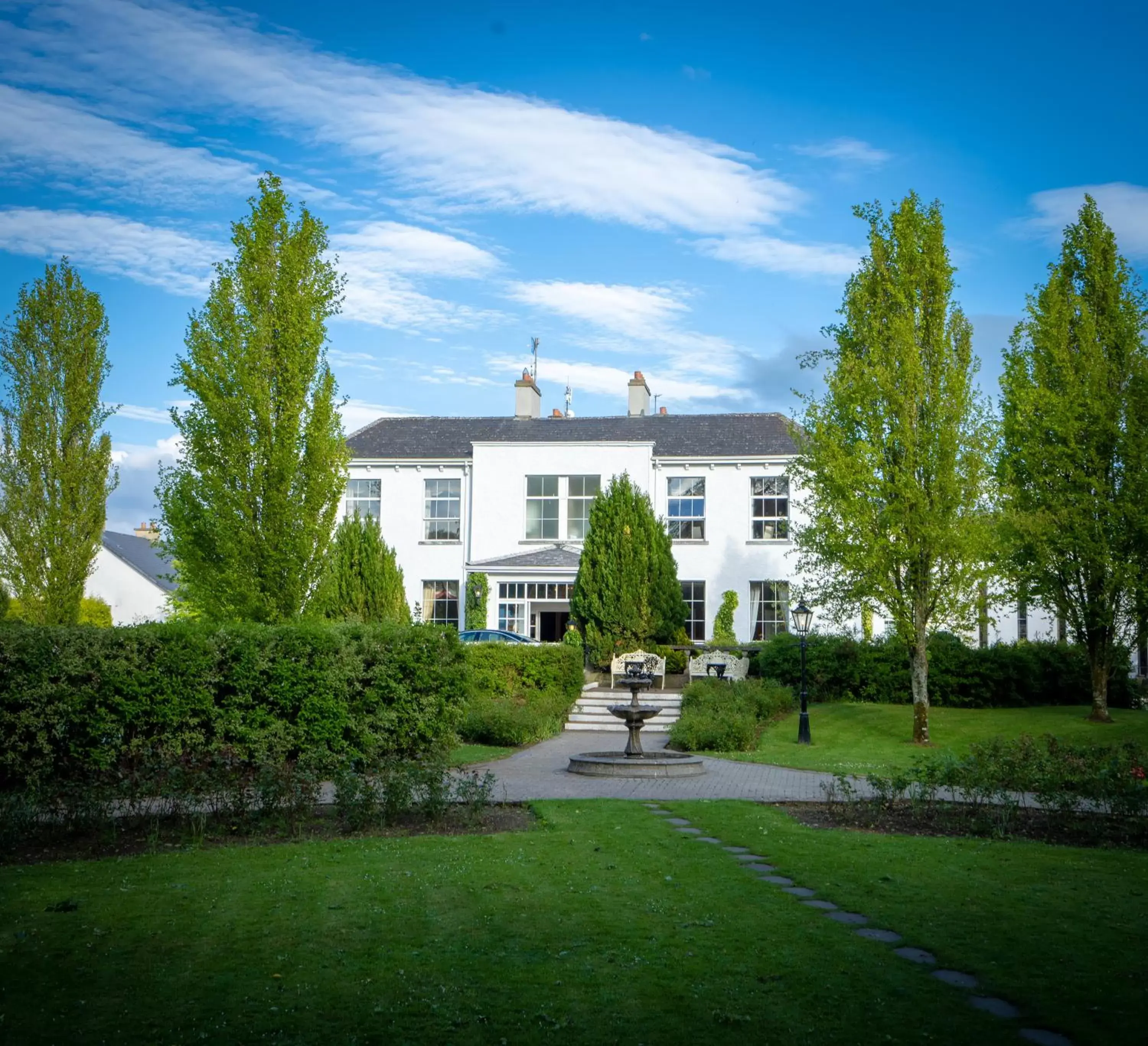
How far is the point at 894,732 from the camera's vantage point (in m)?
23.6

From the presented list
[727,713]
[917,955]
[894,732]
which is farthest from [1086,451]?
[917,955]

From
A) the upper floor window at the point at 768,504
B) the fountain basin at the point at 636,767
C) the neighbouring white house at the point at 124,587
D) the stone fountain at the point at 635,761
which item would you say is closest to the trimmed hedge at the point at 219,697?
the fountain basin at the point at 636,767

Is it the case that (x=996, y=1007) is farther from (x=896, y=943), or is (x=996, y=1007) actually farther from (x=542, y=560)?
(x=542, y=560)

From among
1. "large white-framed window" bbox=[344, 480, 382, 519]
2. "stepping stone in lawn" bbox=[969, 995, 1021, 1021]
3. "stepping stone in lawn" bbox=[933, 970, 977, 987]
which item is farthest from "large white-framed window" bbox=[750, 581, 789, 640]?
"stepping stone in lawn" bbox=[969, 995, 1021, 1021]

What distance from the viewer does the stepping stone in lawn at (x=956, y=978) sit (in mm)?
6004

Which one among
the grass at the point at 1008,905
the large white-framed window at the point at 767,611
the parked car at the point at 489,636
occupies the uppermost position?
the large white-framed window at the point at 767,611

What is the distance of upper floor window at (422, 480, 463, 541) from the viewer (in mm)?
38312

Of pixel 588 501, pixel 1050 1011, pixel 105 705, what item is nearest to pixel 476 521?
pixel 588 501

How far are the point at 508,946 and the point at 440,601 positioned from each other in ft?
103

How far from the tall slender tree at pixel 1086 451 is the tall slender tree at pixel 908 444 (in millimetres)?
2529

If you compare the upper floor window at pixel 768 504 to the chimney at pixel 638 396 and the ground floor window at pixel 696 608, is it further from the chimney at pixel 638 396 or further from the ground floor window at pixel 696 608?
the chimney at pixel 638 396

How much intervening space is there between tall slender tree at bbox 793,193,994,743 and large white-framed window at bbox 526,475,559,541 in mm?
16199

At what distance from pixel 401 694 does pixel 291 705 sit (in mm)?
1738

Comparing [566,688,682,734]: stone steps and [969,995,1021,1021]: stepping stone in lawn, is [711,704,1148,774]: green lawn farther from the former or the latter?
[969,995,1021,1021]: stepping stone in lawn
